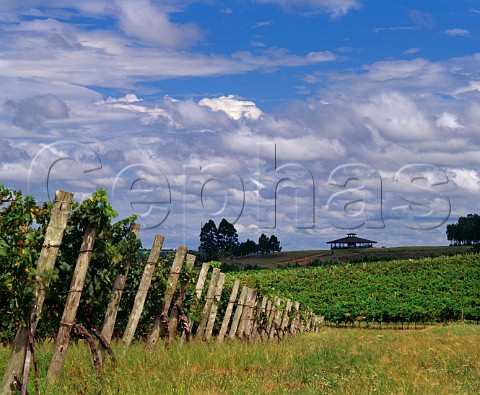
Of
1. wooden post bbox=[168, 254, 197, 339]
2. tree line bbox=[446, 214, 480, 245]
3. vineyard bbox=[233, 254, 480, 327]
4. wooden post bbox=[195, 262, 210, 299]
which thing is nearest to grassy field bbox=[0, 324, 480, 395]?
wooden post bbox=[168, 254, 197, 339]

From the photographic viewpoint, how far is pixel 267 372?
415 inches

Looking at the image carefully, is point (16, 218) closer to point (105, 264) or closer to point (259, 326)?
point (105, 264)

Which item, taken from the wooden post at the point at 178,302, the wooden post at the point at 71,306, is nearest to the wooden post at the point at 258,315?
the wooden post at the point at 178,302

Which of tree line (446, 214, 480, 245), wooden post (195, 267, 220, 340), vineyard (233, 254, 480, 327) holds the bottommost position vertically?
vineyard (233, 254, 480, 327)

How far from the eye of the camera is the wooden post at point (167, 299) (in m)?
12.5

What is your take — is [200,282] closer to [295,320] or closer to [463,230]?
[295,320]

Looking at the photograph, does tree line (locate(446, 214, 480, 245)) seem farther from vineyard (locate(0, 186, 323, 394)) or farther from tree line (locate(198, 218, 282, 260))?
vineyard (locate(0, 186, 323, 394))

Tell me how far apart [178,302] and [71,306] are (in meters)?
4.94

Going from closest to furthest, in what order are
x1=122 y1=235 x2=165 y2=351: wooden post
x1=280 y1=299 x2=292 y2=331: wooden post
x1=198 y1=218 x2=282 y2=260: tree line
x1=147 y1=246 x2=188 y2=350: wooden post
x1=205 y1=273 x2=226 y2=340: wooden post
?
1. x1=122 y1=235 x2=165 y2=351: wooden post
2. x1=147 y1=246 x2=188 y2=350: wooden post
3. x1=205 y1=273 x2=226 y2=340: wooden post
4. x1=280 y1=299 x2=292 y2=331: wooden post
5. x1=198 y1=218 x2=282 y2=260: tree line

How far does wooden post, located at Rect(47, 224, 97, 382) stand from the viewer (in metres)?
8.80

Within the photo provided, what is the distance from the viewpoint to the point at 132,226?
10242 millimetres

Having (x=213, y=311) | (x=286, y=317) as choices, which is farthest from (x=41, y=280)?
(x=286, y=317)

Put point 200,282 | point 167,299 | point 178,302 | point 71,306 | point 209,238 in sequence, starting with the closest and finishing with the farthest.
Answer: point 71,306, point 167,299, point 178,302, point 200,282, point 209,238

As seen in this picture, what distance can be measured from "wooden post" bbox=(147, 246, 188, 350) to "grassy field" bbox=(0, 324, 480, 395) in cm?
31
